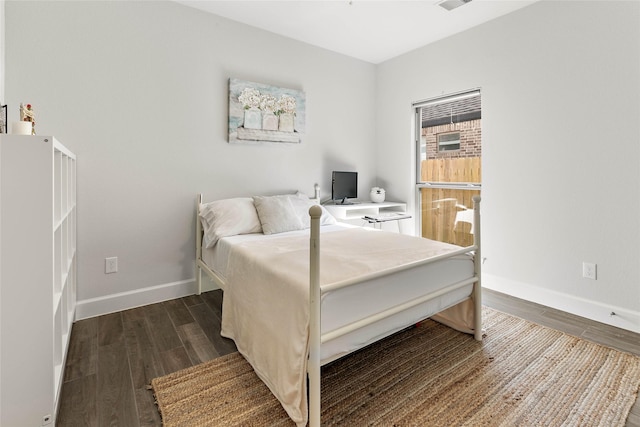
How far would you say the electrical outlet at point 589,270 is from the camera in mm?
2534

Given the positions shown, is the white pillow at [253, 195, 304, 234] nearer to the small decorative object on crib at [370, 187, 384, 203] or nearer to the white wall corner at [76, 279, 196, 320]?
the white wall corner at [76, 279, 196, 320]

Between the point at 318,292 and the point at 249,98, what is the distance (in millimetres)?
2411

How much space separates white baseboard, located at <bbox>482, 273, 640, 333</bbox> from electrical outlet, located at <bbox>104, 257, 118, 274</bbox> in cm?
339

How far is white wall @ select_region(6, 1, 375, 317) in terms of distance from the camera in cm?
233

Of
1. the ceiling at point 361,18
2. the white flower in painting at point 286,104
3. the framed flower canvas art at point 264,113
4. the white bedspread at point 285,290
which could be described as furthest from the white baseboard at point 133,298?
the ceiling at point 361,18

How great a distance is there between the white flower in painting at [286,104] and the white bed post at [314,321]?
2337 mm

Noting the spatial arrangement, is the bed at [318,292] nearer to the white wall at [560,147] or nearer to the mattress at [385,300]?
the mattress at [385,300]

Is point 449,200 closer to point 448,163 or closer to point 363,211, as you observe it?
point 448,163

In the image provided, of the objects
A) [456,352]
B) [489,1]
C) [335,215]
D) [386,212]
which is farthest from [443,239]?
[489,1]

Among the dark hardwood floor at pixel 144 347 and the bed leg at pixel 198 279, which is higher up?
the bed leg at pixel 198 279

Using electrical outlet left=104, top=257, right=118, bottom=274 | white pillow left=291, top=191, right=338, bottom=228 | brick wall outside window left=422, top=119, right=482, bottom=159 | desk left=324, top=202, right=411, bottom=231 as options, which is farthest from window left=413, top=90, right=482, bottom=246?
electrical outlet left=104, top=257, right=118, bottom=274

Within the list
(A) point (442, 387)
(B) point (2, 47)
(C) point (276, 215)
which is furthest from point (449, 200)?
(B) point (2, 47)

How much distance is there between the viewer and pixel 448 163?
3.67 m

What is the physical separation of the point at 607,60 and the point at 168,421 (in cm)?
360
